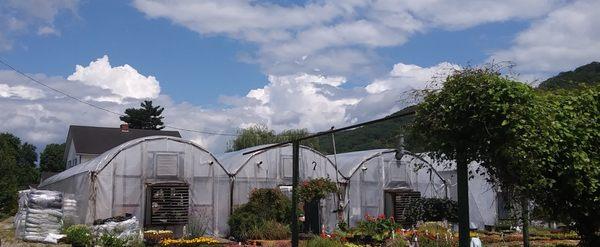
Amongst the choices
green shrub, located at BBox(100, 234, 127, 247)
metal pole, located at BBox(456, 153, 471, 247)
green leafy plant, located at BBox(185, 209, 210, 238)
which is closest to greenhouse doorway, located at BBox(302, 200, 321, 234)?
green leafy plant, located at BBox(185, 209, 210, 238)

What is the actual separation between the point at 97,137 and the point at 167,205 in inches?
1233

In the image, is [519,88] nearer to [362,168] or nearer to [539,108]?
[539,108]

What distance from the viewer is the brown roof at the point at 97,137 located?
4962cm

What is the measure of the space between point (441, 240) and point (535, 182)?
947cm

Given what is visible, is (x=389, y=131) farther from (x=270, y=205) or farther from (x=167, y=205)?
(x=167, y=205)

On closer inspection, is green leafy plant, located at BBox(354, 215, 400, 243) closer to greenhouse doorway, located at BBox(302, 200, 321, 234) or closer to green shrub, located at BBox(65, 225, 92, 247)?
greenhouse doorway, located at BBox(302, 200, 321, 234)

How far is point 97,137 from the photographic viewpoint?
51.5 metres

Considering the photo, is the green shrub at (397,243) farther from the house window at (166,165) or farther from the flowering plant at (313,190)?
the house window at (166,165)

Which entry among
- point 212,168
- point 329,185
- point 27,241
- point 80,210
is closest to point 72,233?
point 27,241

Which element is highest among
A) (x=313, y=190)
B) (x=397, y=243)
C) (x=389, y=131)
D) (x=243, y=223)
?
(x=389, y=131)

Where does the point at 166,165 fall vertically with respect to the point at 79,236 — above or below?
above

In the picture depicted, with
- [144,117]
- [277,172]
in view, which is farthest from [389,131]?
[144,117]

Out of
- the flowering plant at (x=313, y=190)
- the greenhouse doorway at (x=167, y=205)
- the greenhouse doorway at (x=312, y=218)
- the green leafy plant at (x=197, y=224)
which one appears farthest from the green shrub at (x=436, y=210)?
the greenhouse doorway at (x=167, y=205)

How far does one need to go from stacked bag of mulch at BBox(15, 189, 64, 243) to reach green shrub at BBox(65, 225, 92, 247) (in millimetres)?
761
